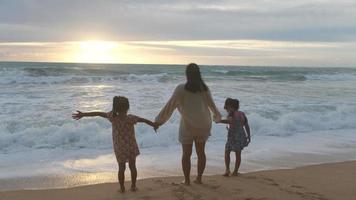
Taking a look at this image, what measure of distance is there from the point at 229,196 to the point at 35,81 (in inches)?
950

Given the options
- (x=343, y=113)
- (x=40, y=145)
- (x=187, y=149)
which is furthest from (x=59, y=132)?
(x=343, y=113)

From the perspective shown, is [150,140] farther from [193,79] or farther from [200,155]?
[193,79]

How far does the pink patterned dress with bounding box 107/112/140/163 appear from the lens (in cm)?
546

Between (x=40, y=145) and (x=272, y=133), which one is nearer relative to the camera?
(x=40, y=145)

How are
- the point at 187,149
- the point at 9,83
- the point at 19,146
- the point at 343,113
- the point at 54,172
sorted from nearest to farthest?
the point at 187,149 < the point at 54,172 < the point at 19,146 < the point at 343,113 < the point at 9,83

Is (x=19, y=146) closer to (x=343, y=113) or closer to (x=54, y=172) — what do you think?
(x=54, y=172)

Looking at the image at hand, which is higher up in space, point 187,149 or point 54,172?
point 187,149

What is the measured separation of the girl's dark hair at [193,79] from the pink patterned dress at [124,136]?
0.72 meters

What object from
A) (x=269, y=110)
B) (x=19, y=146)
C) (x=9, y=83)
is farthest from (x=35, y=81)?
(x=19, y=146)

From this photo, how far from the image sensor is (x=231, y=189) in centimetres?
572

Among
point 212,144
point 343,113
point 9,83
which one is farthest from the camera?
point 9,83

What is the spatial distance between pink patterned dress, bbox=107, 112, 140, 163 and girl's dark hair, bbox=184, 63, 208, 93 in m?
0.72

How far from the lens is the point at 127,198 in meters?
5.36

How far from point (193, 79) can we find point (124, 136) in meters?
1.01
